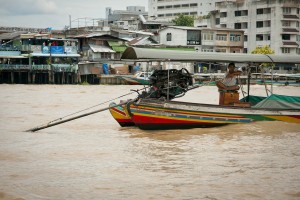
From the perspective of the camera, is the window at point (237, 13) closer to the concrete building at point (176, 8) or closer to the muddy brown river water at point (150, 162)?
the concrete building at point (176, 8)

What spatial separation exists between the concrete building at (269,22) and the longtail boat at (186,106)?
126 feet

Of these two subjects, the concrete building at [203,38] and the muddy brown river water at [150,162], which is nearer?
the muddy brown river water at [150,162]

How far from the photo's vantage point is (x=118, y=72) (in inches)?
1742

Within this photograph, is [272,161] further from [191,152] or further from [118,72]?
[118,72]

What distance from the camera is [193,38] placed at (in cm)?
4856

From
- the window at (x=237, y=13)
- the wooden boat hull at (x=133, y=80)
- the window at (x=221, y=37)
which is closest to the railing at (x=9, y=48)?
the wooden boat hull at (x=133, y=80)

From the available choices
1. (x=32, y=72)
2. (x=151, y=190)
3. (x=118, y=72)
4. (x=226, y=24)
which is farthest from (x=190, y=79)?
(x=226, y=24)

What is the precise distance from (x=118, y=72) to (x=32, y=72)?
8237mm

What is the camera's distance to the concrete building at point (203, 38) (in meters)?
48.1

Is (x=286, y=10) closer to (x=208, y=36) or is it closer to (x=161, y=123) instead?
(x=208, y=36)

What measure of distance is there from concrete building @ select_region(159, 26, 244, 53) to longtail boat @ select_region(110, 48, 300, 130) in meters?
34.5

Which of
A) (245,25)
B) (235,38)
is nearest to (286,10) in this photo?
(245,25)

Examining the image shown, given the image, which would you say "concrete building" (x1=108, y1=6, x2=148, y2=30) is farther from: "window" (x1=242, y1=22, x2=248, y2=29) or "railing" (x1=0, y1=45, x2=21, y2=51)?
"railing" (x1=0, y1=45, x2=21, y2=51)

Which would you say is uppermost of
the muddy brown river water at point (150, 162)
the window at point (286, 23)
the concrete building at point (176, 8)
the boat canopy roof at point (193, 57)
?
the concrete building at point (176, 8)
